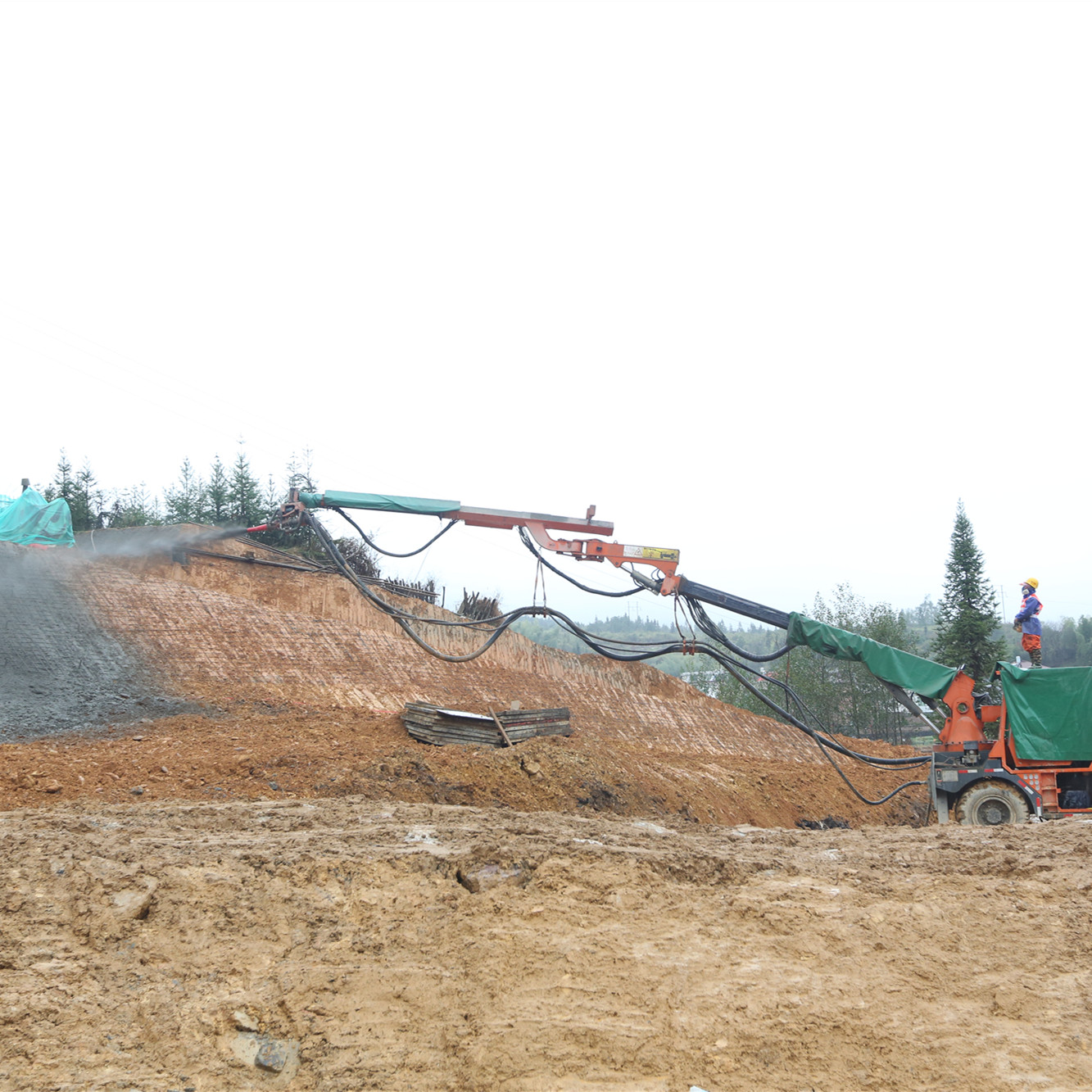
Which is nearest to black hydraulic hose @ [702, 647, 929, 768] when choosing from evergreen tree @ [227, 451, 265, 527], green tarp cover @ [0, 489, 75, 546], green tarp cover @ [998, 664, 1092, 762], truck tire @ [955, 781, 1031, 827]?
truck tire @ [955, 781, 1031, 827]

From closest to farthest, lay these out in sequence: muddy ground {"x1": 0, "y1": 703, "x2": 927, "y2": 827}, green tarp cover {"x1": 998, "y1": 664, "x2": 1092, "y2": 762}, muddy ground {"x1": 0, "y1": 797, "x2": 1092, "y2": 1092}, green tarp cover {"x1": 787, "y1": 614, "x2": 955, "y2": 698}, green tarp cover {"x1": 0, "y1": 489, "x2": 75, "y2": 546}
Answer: muddy ground {"x1": 0, "y1": 797, "x2": 1092, "y2": 1092}, muddy ground {"x1": 0, "y1": 703, "x2": 927, "y2": 827}, green tarp cover {"x1": 998, "y1": 664, "x2": 1092, "y2": 762}, green tarp cover {"x1": 787, "y1": 614, "x2": 955, "y2": 698}, green tarp cover {"x1": 0, "y1": 489, "x2": 75, "y2": 546}

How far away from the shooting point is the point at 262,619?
65.0 feet

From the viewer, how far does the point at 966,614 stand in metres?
38.3

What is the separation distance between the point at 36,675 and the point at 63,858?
34.9ft

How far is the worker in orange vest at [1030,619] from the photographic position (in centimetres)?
1029

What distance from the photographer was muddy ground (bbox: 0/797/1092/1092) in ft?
13.4

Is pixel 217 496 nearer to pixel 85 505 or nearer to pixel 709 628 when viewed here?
pixel 85 505

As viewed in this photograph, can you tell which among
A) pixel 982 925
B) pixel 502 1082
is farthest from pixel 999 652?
pixel 502 1082

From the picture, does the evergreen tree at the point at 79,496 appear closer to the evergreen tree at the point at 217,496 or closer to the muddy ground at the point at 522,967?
the evergreen tree at the point at 217,496

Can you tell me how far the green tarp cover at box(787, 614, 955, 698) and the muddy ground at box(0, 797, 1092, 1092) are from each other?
4265 mm

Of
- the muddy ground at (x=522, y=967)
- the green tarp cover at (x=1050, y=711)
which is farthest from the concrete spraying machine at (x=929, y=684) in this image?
the muddy ground at (x=522, y=967)

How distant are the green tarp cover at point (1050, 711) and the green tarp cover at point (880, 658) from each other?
769mm

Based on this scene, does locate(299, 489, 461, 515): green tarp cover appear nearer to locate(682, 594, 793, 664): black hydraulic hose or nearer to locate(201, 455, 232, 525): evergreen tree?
locate(682, 594, 793, 664): black hydraulic hose

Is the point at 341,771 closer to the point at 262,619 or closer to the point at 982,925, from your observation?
the point at 982,925
